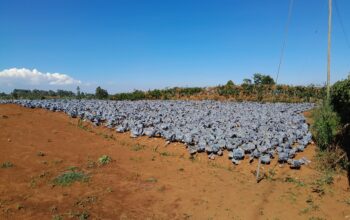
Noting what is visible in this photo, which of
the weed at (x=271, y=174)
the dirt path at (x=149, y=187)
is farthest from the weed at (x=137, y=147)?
the weed at (x=271, y=174)

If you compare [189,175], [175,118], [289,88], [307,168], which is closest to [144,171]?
[189,175]

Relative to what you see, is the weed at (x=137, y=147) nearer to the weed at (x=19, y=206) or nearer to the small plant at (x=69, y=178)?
the small plant at (x=69, y=178)

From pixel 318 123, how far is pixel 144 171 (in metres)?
5.90

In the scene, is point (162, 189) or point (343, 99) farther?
point (343, 99)

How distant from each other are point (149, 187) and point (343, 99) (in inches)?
378

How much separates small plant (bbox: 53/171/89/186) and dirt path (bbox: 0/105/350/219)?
0.14m

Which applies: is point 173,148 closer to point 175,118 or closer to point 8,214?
point 175,118

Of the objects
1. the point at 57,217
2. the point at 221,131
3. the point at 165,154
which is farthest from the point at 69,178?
the point at 221,131

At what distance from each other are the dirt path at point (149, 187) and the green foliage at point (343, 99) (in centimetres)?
316

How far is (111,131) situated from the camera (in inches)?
482

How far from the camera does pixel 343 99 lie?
12.5 meters

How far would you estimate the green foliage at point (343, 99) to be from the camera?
11849 mm

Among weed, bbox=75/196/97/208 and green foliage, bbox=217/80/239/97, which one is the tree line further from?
weed, bbox=75/196/97/208

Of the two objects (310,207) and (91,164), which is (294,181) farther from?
(91,164)
